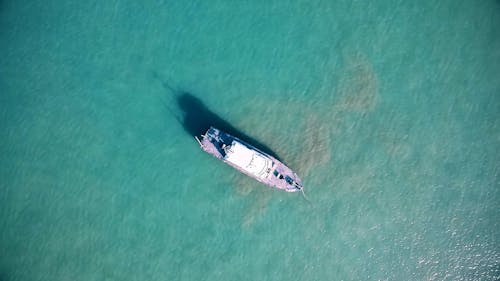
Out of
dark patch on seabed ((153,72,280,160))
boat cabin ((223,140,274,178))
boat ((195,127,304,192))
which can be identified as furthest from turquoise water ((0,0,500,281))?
boat cabin ((223,140,274,178))

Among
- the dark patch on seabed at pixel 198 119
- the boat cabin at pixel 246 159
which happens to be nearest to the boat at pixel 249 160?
the boat cabin at pixel 246 159

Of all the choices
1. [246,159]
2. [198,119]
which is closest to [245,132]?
[246,159]

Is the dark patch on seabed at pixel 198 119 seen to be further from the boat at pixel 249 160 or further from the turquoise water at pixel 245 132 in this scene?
the boat at pixel 249 160

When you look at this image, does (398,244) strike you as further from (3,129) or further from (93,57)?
(3,129)

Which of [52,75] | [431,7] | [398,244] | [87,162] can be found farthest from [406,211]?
[52,75]

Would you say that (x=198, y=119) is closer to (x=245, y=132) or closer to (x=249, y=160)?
(x=245, y=132)

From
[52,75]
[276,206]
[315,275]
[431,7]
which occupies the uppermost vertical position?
[431,7]

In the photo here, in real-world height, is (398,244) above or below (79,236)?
above
